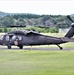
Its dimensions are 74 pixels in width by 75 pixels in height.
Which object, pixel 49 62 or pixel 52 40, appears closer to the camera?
pixel 49 62

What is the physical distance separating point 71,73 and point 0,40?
84.6 ft

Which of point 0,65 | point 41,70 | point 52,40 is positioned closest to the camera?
point 41,70

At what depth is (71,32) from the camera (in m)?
46.9

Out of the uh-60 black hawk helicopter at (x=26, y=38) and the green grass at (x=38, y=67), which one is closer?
the green grass at (x=38, y=67)

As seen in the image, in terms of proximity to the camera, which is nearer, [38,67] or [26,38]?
[38,67]

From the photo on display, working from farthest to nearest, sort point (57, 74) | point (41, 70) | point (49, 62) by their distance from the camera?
point (49, 62) < point (41, 70) < point (57, 74)

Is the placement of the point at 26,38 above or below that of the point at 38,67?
below

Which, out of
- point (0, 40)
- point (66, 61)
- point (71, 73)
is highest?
point (71, 73)

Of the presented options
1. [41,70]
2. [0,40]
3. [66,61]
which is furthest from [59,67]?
[0,40]

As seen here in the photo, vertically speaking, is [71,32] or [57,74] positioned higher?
[57,74]

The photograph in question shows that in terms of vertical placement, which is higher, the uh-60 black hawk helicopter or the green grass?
the green grass

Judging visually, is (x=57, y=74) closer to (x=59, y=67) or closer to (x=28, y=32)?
(x=59, y=67)

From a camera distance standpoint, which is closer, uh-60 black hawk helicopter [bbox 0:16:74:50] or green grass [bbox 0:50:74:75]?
green grass [bbox 0:50:74:75]

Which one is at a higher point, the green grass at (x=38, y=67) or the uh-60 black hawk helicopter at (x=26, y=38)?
the green grass at (x=38, y=67)
